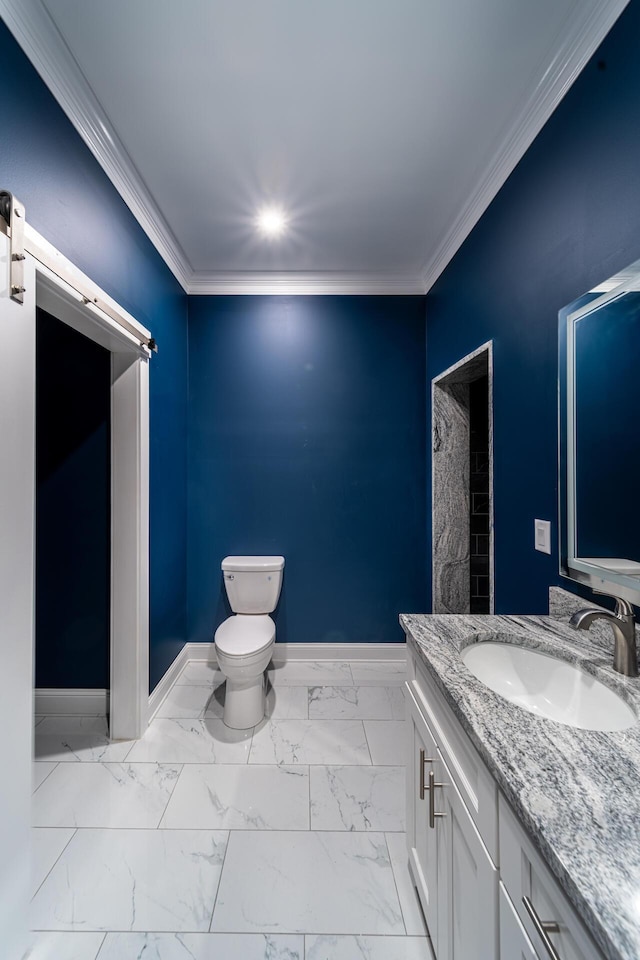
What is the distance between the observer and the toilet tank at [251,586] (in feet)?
8.13

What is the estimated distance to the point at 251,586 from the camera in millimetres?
2480

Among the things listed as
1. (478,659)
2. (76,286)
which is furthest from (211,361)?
(478,659)

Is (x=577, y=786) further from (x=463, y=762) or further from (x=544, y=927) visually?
(x=463, y=762)

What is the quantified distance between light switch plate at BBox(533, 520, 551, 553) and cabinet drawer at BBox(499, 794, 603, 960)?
3.02 ft

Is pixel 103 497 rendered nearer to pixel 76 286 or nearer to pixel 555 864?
pixel 76 286

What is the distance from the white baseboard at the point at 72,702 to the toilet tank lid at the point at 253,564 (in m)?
0.93

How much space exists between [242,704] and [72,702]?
940mm

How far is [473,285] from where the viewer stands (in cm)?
191

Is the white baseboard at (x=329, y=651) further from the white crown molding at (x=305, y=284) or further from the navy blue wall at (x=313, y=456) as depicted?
the white crown molding at (x=305, y=284)

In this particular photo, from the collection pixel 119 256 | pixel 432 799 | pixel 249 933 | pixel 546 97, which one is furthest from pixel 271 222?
pixel 249 933

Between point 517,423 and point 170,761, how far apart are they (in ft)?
6.98

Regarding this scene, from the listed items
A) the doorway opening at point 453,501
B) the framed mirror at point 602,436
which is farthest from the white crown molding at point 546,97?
the doorway opening at point 453,501

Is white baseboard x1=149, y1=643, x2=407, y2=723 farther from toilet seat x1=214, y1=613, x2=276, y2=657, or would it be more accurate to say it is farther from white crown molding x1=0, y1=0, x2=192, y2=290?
white crown molding x1=0, y1=0, x2=192, y2=290

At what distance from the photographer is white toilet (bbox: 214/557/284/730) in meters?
1.96
